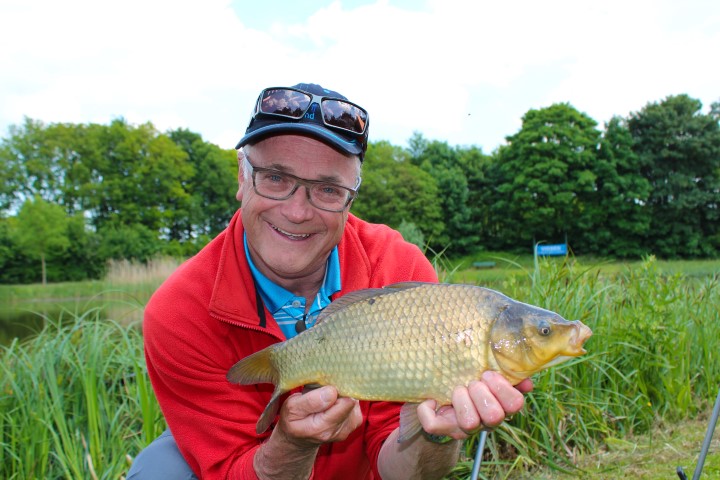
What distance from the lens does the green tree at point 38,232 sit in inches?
1003

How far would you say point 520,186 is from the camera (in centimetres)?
3366

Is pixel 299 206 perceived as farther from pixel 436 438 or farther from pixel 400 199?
pixel 400 199

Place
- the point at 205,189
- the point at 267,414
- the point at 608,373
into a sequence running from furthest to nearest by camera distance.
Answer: the point at 205,189 < the point at 608,373 < the point at 267,414

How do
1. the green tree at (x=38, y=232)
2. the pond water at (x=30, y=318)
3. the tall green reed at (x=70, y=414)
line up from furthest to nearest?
the green tree at (x=38, y=232) < the pond water at (x=30, y=318) < the tall green reed at (x=70, y=414)

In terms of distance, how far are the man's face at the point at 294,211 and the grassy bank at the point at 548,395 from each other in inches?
47.8

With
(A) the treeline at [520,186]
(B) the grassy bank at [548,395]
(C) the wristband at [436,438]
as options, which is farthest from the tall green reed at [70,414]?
(A) the treeline at [520,186]

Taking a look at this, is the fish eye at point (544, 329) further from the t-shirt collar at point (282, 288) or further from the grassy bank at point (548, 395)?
the grassy bank at point (548, 395)

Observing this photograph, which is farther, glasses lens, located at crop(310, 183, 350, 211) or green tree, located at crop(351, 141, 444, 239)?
green tree, located at crop(351, 141, 444, 239)

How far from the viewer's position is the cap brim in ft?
5.61

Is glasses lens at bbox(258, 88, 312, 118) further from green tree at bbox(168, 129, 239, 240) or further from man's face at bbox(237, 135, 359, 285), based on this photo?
green tree at bbox(168, 129, 239, 240)

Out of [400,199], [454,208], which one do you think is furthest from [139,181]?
[454,208]

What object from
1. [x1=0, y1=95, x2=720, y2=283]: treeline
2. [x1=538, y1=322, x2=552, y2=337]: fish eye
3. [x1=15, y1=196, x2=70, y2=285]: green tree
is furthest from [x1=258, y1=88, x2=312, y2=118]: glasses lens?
[x1=0, y1=95, x2=720, y2=283]: treeline

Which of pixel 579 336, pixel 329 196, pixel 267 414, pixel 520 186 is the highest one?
pixel 520 186

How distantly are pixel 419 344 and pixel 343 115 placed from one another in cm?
81
